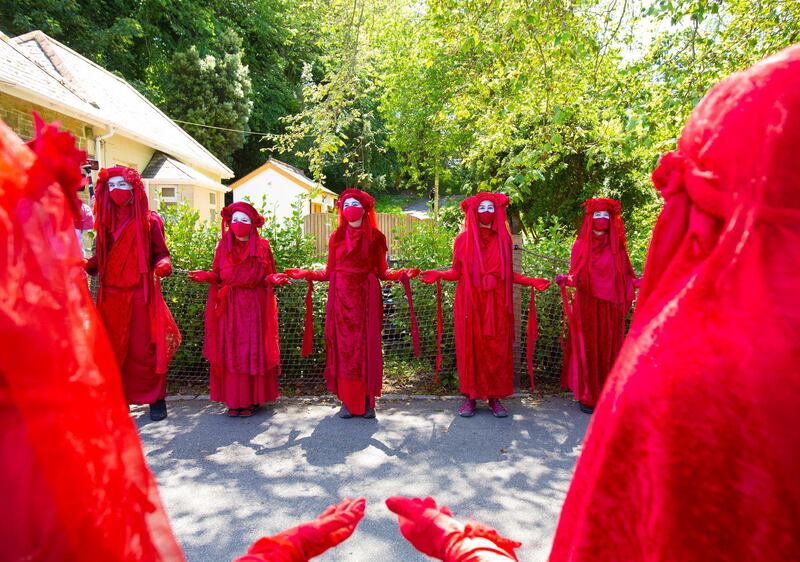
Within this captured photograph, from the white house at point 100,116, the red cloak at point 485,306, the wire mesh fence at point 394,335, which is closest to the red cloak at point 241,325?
the wire mesh fence at point 394,335

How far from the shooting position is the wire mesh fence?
20.6 feet

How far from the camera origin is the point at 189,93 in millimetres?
24828

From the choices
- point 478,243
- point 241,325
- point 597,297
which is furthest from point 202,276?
point 597,297

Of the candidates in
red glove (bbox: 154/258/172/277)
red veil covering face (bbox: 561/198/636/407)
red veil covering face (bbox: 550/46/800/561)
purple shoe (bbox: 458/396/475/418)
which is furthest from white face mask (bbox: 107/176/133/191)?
red veil covering face (bbox: 550/46/800/561)

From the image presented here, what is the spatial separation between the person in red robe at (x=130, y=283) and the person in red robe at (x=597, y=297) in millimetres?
3922

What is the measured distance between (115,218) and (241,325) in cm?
153

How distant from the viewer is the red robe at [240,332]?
5.30 meters

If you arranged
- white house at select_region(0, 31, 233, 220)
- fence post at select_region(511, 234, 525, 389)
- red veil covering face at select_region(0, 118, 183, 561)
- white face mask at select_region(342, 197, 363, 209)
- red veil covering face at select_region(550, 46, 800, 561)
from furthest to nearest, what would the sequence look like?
1. white house at select_region(0, 31, 233, 220)
2. fence post at select_region(511, 234, 525, 389)
3. white face mask at select_region(342, 197, 363, 209)
4. red veil covering face at select_region(550, 46, 800, 561)
5. red veil covering face at select_region(0, 118, 183, 561)

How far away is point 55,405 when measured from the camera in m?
0.66

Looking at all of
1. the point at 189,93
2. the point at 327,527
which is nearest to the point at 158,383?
the point at 327,527

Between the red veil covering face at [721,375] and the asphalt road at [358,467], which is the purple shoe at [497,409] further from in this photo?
the red veil covering face at [721,375]

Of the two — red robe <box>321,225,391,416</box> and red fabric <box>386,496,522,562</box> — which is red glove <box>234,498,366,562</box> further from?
red robe <box>321,225,391,416</box>

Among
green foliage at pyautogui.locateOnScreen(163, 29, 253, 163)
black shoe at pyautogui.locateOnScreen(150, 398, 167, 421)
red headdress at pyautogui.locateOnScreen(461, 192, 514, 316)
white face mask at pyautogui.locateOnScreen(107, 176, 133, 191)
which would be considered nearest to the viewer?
white face mask at pyautogui.locateOnScreen(107, 176, 133, 191)

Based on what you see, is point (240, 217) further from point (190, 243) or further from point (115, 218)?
point (190, 243)
